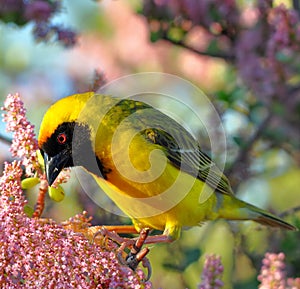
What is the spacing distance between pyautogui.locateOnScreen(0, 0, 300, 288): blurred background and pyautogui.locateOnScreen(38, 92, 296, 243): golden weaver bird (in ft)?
0.52

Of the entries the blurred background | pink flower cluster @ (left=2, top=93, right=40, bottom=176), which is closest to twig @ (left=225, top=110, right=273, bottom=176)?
the blurred background

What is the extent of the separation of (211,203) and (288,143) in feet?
4.68

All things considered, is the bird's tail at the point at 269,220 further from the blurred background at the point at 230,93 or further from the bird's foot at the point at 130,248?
the bird's foot at the point at 130,248

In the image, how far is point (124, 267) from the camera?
8.05 ft

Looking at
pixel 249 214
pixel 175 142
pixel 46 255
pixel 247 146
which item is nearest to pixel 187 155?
pixel 175 142

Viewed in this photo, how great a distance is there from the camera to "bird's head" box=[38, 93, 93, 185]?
2881mm

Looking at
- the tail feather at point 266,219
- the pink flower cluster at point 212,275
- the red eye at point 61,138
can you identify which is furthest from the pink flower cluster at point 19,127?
the tail feather at point 266,219

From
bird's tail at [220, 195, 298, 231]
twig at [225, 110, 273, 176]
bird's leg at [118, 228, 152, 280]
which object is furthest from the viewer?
twig at [225, 110, 273, 176]

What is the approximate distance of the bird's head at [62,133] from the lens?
288 cm

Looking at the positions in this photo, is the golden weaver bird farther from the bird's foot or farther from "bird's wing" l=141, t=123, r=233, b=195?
the bird's foot

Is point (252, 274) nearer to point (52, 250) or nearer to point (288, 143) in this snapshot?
point (288, 143)

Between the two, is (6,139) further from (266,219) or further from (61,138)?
(266,219)

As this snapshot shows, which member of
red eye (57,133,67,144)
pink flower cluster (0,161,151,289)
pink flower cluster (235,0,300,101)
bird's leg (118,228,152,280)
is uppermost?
pink flower cluster (235,0,300,101)

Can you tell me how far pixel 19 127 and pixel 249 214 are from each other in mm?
1580
